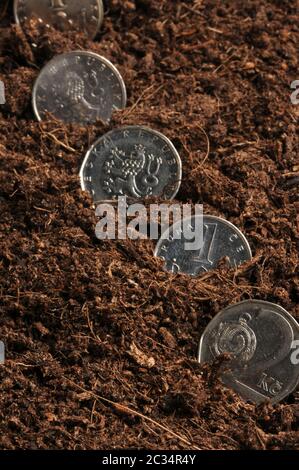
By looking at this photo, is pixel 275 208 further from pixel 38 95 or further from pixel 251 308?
pixel 38 95

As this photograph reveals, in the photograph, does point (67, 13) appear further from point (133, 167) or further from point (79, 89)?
point (133, 167)

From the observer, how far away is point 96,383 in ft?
9.63

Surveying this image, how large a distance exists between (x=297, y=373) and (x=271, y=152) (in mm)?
895

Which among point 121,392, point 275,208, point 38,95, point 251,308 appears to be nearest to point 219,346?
point 251,308

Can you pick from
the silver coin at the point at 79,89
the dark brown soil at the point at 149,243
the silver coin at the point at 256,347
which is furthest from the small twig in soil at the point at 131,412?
the silver coin at the point at 79,89

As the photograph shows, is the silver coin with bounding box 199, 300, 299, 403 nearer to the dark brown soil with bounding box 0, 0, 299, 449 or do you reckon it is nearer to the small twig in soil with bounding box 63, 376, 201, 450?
the dark brown soil with bounding box 0, 0, 299, 449

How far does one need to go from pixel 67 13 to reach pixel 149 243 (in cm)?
112

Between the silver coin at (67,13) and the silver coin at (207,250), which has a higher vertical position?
the silver coin at (67,13)

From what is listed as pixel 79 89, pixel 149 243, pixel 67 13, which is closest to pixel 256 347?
pixel 149 243

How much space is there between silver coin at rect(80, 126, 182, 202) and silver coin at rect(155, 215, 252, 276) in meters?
0.22

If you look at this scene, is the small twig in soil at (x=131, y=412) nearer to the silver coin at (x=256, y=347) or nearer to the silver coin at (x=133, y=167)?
the silver coin at (x=256, y=347)

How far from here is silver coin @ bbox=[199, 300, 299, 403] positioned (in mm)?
2969

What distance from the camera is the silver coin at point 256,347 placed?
2969 mm

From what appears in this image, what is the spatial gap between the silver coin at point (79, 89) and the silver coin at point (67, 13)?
0.22 metres
